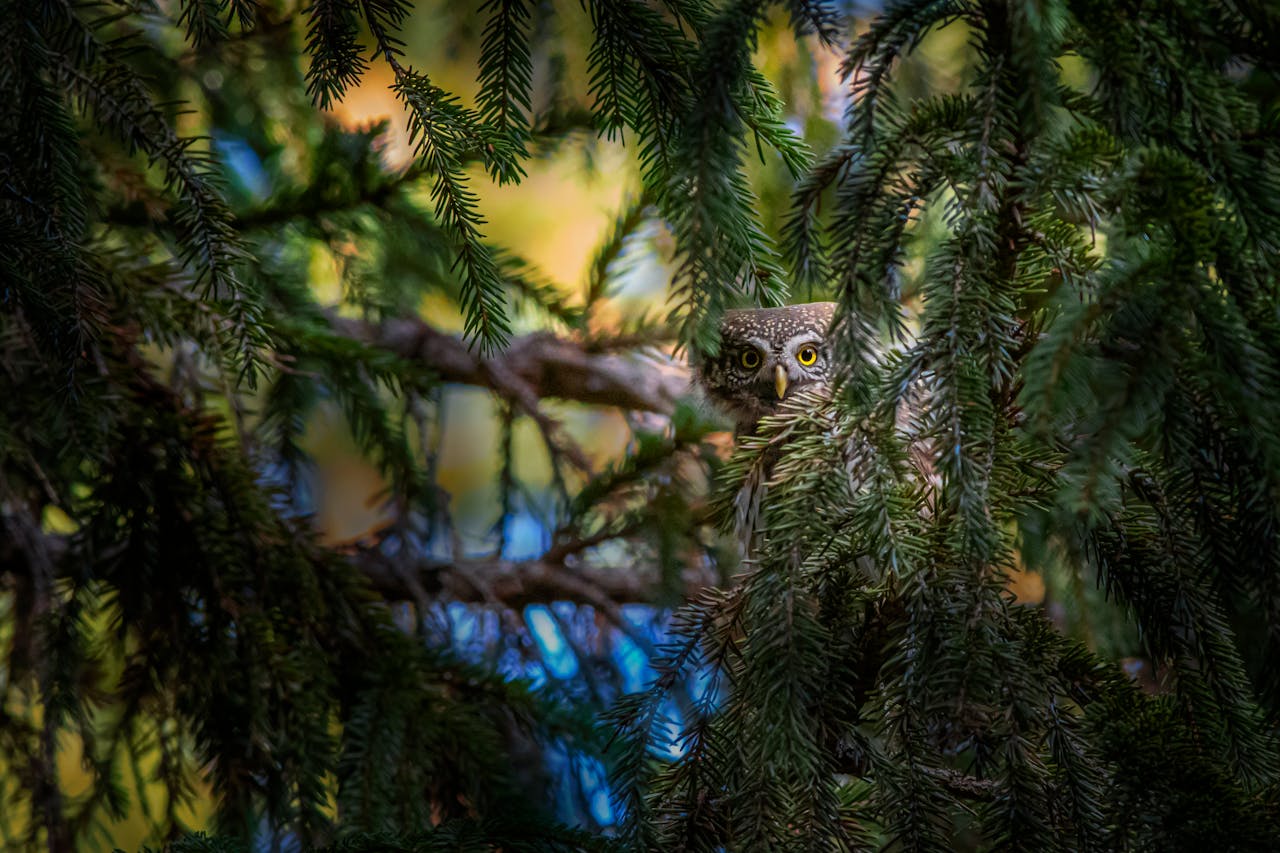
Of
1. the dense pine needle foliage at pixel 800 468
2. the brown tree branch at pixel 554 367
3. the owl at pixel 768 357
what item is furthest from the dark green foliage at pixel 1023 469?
the brown tree branch at pixel 554 367

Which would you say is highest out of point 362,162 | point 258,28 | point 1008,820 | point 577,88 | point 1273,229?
point 577,88

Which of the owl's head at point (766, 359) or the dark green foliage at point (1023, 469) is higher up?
the owl's head at point (766, 359)

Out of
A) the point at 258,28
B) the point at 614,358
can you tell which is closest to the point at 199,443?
the point at 258,28

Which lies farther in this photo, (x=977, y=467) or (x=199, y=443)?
(x=199, y=443)

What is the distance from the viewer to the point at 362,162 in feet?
8.22

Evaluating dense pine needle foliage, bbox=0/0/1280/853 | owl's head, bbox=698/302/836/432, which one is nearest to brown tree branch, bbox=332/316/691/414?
owl's head, bbox=698/302/836/432

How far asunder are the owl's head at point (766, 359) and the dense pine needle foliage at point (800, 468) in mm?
626

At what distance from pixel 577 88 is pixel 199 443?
5.64ft

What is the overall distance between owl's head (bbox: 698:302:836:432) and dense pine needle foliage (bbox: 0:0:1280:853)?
0.63 m

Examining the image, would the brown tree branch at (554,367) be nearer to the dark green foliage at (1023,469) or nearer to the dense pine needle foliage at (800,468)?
the dense pine needle foliage at (800,468)

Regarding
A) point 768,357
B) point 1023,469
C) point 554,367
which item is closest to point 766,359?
point 768,357

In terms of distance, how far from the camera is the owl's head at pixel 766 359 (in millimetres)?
2725

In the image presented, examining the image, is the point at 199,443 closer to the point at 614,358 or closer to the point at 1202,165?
the point at 614,358

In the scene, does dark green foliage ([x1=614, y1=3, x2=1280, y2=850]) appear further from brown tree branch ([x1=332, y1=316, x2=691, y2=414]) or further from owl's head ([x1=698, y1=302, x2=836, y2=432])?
brown tree branch ([x1=332, y1=316, x2=691, y2=414])
